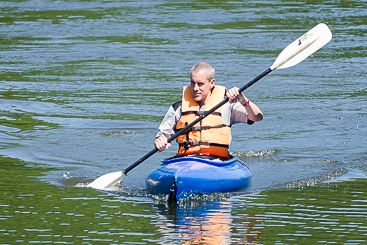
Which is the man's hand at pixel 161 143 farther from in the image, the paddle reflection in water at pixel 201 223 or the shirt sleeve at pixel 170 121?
the paddle reflection in water at pixel 201 223

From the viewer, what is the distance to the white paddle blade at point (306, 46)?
6.60 meters

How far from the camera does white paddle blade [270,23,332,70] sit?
6.60m

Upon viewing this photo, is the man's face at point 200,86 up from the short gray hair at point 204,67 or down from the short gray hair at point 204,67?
down

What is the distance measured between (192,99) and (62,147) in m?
2.72

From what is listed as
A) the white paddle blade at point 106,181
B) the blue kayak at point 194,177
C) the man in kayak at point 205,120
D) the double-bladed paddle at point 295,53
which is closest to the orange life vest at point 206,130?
the man in kayak at point 205,120

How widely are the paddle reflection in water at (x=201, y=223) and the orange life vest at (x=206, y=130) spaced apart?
0.59m

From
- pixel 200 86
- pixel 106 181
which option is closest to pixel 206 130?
pixel 200 86

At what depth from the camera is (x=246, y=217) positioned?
17.5 feet

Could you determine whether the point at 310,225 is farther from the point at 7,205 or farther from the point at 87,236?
the point at 7,205

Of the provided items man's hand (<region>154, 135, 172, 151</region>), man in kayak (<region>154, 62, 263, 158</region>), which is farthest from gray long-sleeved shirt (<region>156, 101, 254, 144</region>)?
man's hand (<region>154, 135, 172, 151</region>)

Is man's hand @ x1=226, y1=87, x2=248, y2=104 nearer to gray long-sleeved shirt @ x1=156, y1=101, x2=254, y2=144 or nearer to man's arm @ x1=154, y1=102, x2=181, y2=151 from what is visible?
gray long-sleeved shirt @ x1=156, y1=101, x2=254, y2=144

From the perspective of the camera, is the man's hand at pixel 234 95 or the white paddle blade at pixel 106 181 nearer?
the man's hand at pixel 234 95

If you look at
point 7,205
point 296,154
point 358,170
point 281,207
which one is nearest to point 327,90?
point 296,154

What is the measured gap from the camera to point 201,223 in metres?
5.14
